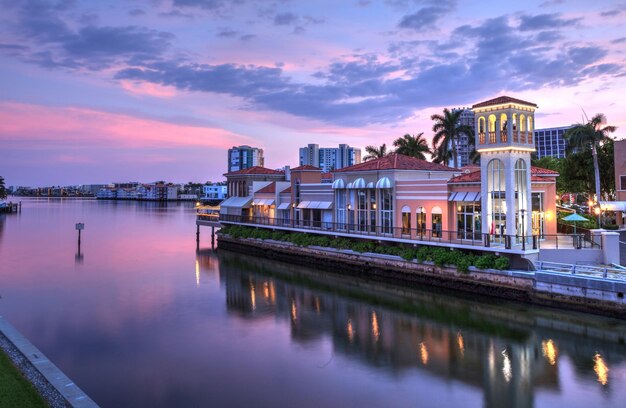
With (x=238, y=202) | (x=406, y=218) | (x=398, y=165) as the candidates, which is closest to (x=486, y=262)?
(x=406, y=218)

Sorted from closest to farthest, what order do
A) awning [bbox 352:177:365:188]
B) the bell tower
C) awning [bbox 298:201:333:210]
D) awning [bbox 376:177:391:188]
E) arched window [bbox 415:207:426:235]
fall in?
the bell tower → arched window [bbox 415:207:426:235] → awning [bbox 376:177:391:188] → awning [bbox 352:177:365:188] → awning [bbox 298:201:333:210]

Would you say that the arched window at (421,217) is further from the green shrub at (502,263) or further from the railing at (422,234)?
the green shrub at (502,263)

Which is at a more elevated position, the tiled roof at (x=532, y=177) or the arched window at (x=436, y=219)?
the tiled roof at (x=532, y=177)

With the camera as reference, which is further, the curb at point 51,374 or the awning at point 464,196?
the awning at point 464,196

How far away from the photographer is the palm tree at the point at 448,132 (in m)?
52.3

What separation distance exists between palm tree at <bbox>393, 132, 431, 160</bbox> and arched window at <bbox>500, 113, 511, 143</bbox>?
27.5m

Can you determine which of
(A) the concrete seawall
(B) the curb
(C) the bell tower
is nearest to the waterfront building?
(C) the bell tower

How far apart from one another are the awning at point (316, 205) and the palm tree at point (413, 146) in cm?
1786

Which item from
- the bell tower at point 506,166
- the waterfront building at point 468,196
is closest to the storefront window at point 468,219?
the waterfront building at point 468,196

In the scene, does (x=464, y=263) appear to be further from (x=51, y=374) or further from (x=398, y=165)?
(x=51, y=374)

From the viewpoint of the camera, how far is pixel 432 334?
21.3 metres

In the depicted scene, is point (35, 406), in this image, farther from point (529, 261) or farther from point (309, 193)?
point (309, 193)

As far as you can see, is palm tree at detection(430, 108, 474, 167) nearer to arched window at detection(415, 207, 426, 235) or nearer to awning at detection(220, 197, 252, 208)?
arched window at detection(415, 207, 426, 235)

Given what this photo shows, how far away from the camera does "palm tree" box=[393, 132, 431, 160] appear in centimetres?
5729
